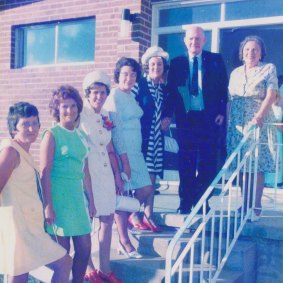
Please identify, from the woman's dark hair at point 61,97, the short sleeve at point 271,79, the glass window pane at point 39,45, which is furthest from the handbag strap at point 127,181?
the glass window pane at point 39,45

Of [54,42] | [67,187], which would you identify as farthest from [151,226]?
[54,42]

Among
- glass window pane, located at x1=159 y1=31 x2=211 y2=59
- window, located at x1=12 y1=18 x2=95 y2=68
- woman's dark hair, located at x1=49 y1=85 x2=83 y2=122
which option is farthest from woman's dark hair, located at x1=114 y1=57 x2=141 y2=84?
window, located at x1=12 y1=18 x2=95 y2=68

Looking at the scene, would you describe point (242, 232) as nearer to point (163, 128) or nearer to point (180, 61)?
point (163, 128)

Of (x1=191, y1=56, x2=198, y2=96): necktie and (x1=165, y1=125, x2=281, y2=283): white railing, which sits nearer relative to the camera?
(x1=165, y1=125, x2=281, y2=283): white railing

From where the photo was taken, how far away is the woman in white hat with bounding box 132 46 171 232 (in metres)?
4.16

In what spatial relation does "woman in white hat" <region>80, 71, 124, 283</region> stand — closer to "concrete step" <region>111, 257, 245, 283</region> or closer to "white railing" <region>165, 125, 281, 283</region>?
"concrete step" <region>111, 257, 245, 283</region>

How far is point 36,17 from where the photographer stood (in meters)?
7.35

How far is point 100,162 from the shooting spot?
3582mm

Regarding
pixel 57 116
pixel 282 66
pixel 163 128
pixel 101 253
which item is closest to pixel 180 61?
pixel 163 128

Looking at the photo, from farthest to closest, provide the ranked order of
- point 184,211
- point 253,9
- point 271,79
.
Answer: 1. point 253,9
2. point 184,211
3. point 271,79

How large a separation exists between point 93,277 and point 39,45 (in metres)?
4.92

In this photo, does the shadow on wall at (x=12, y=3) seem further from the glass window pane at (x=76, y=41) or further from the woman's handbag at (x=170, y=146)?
the woman's handbag at (x=170, y=146)

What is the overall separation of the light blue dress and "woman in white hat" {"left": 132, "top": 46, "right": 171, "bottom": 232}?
0.13 meters

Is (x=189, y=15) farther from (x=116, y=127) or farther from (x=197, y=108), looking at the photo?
(x=116, y=127)
